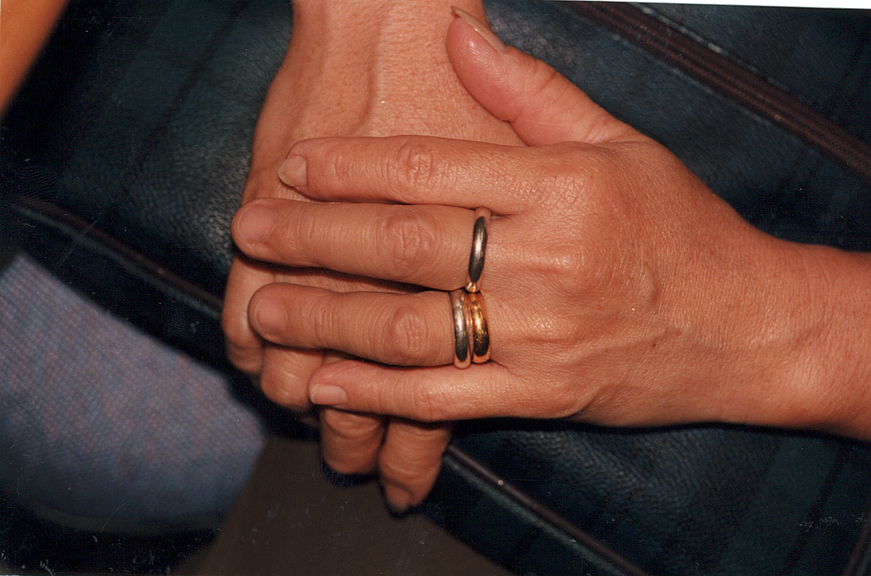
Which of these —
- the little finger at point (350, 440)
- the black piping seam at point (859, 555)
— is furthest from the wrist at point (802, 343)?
the little finger at point (350, 440)

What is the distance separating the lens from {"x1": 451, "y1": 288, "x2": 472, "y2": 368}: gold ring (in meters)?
0.62

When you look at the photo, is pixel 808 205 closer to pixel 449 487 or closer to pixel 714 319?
pixel 714 319

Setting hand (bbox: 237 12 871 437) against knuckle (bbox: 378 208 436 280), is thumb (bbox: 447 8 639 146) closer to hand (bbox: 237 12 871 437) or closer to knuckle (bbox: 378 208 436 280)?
hand (bbox: 237 12 871 437)

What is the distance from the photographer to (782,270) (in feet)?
2.35

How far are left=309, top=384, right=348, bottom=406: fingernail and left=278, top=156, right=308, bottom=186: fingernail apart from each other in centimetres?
23

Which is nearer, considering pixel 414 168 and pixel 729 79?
pixel 414 168

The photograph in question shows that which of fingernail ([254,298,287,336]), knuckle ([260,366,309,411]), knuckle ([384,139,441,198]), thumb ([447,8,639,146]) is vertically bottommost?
knuckle ([260,366,309,411])

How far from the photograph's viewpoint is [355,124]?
0.71 metres

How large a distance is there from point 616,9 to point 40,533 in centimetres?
99

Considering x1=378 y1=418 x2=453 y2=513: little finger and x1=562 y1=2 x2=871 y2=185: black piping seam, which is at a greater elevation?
x1=562 y1=2 x2=871 y2=185: black piping seam

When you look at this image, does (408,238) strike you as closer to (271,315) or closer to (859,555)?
(271,315)

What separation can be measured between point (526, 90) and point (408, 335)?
1.05ft

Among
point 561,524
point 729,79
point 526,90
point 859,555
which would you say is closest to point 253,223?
point 526,90

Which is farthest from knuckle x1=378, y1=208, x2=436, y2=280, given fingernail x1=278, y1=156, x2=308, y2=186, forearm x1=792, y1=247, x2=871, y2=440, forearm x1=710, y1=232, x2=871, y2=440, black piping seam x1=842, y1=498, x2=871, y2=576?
black piping seam x1=842, y1=498, x2=871, y2=576
